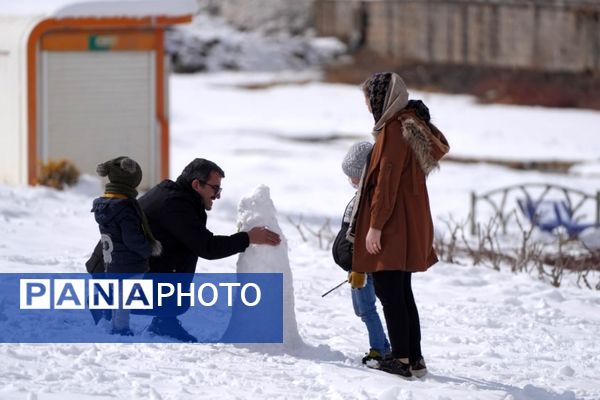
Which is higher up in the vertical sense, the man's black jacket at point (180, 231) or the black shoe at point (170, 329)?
the man's black jacket at point (180, 231)

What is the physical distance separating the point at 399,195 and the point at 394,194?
8 cm

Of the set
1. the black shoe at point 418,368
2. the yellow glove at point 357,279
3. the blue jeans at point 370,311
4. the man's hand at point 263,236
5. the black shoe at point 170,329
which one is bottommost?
the black shoe at point 418,368

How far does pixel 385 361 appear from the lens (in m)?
6.47

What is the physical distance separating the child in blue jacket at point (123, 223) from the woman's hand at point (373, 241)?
1152 mm

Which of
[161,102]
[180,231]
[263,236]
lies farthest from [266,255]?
[161,102]

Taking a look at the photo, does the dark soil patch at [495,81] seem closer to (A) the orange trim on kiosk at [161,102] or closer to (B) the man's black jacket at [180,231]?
(A) the orange trim on kiosk at [161,102]

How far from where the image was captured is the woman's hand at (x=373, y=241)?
6.15 m

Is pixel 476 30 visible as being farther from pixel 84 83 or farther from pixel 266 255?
pixel 266 255

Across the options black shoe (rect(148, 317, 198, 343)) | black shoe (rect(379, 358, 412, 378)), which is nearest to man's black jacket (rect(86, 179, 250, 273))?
black shoe (rect(148, 317, 198, 343))

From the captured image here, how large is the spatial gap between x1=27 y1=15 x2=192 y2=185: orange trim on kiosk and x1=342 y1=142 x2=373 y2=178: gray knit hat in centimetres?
777

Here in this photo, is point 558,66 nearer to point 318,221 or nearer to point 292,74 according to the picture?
point 292,74

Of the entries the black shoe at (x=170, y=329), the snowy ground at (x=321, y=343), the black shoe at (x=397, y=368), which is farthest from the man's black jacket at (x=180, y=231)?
the black shoe at (x=397, y=368)

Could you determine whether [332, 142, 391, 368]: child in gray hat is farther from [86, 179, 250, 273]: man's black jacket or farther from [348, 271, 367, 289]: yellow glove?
[86, 179, 250, 273]: man's black jacket

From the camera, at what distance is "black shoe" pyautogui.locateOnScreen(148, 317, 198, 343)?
22.3 feet
